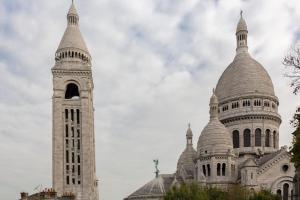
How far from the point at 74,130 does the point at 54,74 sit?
7740mm

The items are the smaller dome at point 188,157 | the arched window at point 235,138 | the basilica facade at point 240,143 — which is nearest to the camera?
the basilica facade at point 240,143

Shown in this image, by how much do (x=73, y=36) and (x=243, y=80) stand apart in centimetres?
2510

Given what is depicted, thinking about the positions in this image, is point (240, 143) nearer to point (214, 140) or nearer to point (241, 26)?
point (214, 140)

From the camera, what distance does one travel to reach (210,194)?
2559 inches

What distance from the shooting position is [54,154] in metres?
81.9

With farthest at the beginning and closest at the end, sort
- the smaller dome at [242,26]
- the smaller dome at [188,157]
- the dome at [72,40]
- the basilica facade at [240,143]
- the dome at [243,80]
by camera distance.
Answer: the smaller dome at [242,26] → the dome at [243,80] → the smaller dome at [188,157] → the dome at [72,40] → the basilica facade at [240,143]

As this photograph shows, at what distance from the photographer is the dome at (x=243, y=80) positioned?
91688 millimetres

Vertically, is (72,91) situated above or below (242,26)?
below

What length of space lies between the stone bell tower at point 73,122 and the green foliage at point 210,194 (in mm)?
19776

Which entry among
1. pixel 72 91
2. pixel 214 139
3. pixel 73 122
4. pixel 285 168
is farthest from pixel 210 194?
pixel 72 91

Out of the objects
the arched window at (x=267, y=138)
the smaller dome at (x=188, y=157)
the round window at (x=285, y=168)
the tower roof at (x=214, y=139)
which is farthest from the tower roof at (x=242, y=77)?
the round window at (x=285, y=168)

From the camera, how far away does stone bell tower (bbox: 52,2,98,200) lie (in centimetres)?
8150

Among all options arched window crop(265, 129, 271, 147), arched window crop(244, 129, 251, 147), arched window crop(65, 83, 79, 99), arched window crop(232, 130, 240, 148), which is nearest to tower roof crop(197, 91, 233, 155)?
arched window crop(232, 130, 240, 148)

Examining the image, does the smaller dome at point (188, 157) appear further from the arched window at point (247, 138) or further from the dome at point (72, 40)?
the dome at point (72, 40)
